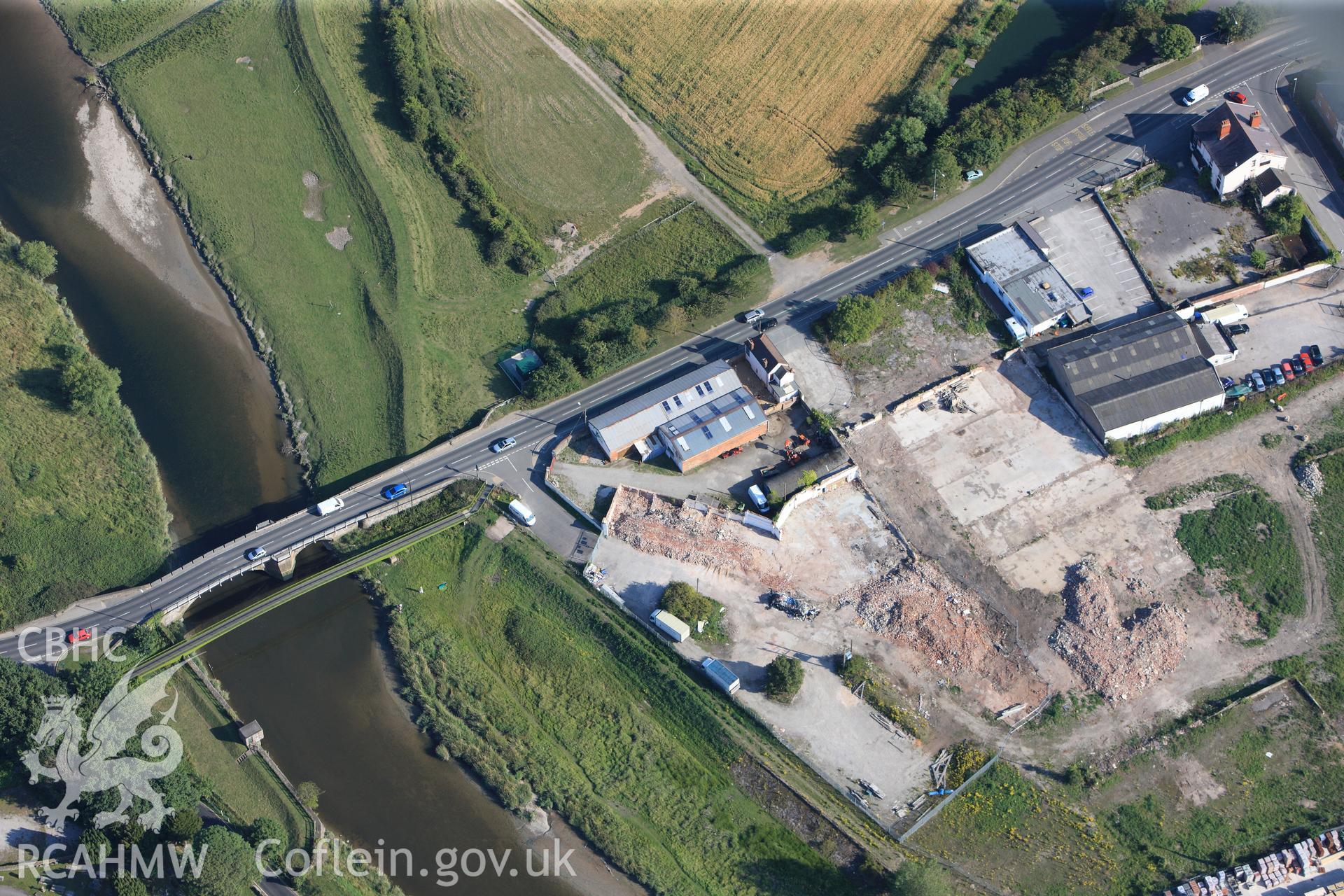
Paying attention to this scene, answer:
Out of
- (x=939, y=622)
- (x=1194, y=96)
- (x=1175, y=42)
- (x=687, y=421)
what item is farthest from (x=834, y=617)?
(x=1175, y=42)

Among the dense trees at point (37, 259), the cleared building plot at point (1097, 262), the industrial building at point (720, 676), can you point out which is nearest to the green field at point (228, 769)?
the industrial building at point (720, 676)

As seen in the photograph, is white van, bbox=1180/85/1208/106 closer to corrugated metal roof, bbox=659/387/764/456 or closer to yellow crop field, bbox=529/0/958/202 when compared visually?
yellow crop field, bbox=529/0/958/202

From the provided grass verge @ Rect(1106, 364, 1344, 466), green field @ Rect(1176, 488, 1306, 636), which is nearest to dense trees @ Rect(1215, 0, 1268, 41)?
grass verge @ Rect(1106, 364, 1344, 466)

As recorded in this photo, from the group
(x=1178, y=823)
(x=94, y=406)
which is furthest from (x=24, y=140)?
(x=1178, y=823)

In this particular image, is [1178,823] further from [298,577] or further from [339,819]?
[298,577]

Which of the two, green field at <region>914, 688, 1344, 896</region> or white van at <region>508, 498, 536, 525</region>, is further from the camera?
white van at <region>508, 498, 536, 525</region>

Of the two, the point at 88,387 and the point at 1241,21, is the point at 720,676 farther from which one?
the point at 1241,21
